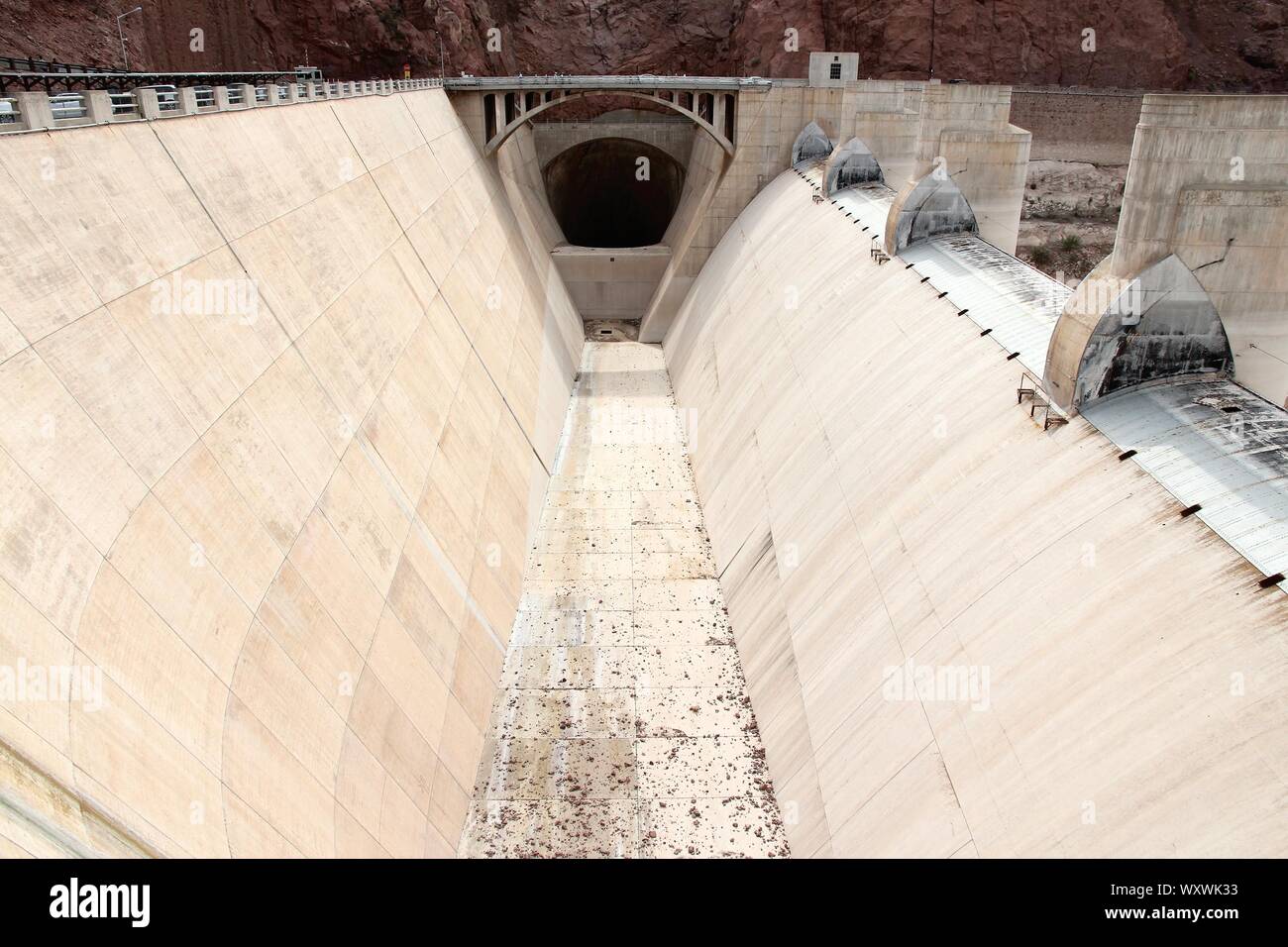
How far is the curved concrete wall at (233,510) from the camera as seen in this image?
9.48 m

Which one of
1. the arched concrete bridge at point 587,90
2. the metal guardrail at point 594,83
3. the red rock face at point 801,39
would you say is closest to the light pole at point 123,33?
the red rock face at point 801,39

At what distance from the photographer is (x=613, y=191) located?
173 feet

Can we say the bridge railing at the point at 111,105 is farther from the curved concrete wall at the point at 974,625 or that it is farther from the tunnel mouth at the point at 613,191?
the tunnel mouth at the point at 613,191

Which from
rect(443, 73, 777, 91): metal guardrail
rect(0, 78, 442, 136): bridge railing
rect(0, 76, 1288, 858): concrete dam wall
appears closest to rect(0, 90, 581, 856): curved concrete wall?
rect(0, 76, 1288, 858): concrete dam wall

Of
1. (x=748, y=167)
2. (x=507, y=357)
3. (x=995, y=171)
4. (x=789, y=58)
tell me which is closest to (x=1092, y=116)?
(x=789, y=58)

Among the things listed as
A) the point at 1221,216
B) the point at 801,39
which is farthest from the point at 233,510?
the point at 801,39

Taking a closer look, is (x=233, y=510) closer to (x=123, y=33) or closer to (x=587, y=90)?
(x=587, y=90)

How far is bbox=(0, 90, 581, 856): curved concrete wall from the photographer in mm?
9477

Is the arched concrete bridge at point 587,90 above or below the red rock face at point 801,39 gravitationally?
below

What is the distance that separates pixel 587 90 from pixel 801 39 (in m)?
19.0

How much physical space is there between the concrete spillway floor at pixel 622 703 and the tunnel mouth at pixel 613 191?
2697cm

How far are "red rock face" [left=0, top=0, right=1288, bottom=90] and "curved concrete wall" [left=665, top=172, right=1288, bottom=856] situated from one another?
33.0m

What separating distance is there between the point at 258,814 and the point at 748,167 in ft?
112
